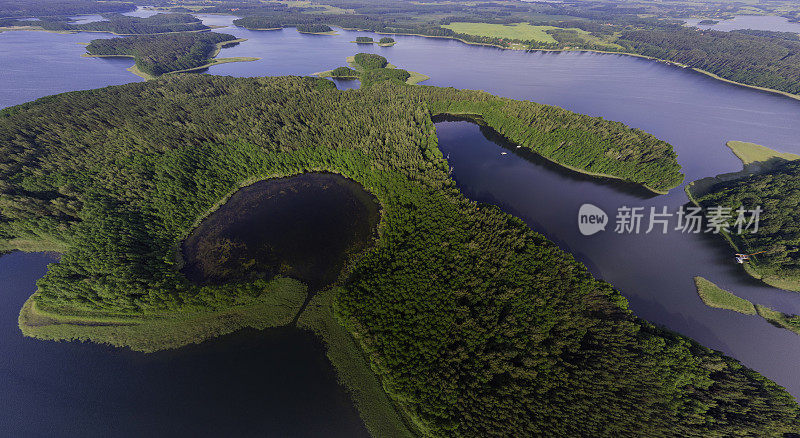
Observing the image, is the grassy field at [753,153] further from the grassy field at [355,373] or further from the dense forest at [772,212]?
the grassy field at [355,373]

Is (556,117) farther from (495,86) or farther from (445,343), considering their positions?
(445,343)

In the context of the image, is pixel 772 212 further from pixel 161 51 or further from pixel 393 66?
pixel 161 51

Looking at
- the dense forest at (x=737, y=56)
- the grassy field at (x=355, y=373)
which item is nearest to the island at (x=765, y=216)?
the grassy field at (x=355, y=373)

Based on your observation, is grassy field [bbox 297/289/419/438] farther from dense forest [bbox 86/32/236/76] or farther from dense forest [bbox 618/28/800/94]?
dense forest [bbox 618/28/800/94]

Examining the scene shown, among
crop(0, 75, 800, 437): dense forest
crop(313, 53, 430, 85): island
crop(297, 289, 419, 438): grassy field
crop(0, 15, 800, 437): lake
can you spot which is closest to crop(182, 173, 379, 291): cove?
crop(0, 75, 800, 437): dense forest

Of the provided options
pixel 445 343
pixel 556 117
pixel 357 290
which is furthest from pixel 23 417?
pixel 556 117
